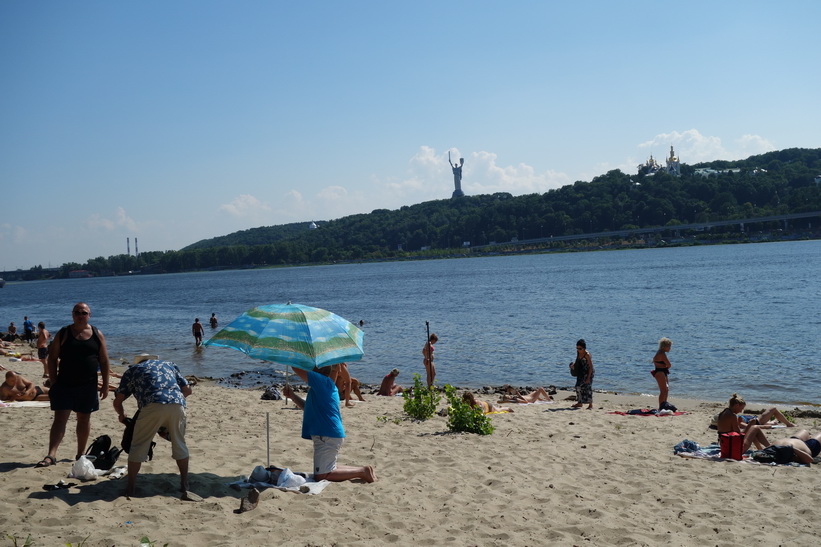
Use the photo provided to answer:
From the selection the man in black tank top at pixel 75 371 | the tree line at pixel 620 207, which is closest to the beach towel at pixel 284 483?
the man in black tank top at pixel 75 371

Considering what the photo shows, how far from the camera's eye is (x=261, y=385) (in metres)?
19.2

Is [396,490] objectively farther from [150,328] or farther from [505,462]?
[150,328]

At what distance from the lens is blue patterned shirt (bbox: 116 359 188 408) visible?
20.3 feet

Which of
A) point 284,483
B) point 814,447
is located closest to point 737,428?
point 814,447

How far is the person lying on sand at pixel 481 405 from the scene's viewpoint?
433 inches

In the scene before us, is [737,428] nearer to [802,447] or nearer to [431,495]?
[802,447]

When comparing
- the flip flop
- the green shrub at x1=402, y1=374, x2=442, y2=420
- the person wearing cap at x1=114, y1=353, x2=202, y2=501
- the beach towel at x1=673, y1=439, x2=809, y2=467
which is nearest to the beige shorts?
the person wearing cap at x1=114, y1=353, x2=202, y2=501

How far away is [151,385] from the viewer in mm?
6211

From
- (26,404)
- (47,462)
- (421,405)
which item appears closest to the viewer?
(47,462)

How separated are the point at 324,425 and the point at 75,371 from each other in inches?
100

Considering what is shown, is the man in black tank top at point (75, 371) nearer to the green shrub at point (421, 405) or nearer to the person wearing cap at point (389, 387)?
the green shrub at point (421, 405)

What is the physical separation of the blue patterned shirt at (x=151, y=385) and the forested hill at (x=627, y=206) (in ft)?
493

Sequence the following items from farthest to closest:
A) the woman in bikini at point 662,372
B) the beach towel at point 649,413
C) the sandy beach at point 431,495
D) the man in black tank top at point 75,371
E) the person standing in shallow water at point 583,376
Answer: the person standing in shallow water at point 583,376 < the woman in bikini at point 662,372 < the beach towel at point 649,413 < the man in black tank top at point 75,371 < the sandy beach at point 431,495

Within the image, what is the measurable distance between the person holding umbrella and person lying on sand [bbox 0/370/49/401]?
718 centimetres
